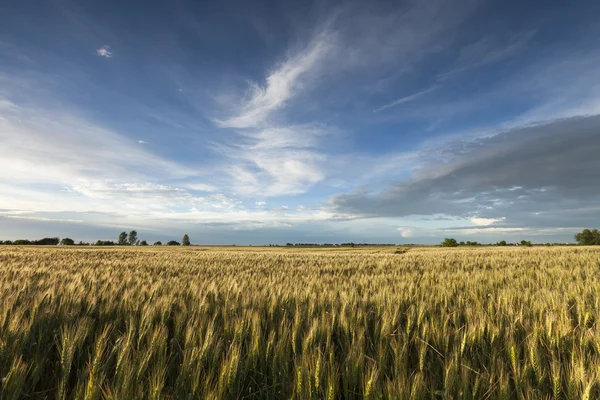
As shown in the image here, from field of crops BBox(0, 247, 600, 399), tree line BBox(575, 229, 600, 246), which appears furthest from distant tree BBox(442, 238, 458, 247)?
field of crops BBox(0, 247, 600, 399)

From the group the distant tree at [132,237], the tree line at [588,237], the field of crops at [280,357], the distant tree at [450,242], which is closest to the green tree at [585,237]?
the tree line at [588,237]

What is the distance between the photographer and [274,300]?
3.53 metres

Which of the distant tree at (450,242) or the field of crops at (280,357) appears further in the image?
the distant tree at (450,242)

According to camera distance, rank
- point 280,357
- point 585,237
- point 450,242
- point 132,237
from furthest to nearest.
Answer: point 132,237
point 585,237
point 450,242
point 280,357

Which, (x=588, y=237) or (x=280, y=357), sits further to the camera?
(x=588, y=237)

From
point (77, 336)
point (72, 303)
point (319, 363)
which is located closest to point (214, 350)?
point (319, 363)

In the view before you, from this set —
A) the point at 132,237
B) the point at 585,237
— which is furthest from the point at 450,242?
the point at 132,237

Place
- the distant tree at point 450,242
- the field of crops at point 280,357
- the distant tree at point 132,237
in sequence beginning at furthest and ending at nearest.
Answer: the distant tree at point 132,237 → the distant tree at point 450,242 → the field of crops at point 280,357

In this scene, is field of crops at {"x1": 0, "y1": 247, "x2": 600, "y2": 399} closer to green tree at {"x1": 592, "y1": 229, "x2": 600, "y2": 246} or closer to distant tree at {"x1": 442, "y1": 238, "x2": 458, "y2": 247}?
distant tree at {"x1": 442, "y1": 238, "x2": 458, "y2": 247}

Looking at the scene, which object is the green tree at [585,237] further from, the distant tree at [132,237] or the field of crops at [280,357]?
the distant tree at [132,237]

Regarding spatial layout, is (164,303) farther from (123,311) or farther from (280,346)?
(280,346)

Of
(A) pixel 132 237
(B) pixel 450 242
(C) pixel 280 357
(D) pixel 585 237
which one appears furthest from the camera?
(A) pixel 132 237

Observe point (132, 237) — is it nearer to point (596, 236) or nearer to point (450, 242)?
point (450, 242)

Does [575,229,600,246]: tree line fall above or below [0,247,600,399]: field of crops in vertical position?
above
